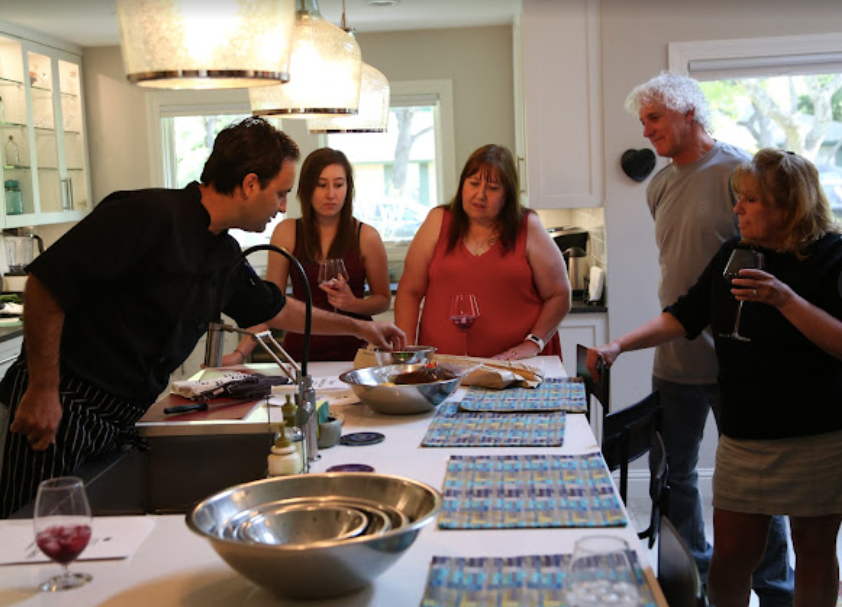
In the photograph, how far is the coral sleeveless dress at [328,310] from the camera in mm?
3486

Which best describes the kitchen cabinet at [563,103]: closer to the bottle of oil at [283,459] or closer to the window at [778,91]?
the window at [778,91]

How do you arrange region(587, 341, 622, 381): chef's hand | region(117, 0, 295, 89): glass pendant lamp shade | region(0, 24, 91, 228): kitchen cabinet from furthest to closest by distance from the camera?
region(0, 24, 91, 228): kitchen cabinet → region(587, 341, 622, 381): chef's hand → region(117, 0, 295, 89): glass pendant lamp shade

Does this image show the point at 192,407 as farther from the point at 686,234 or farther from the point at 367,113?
the point at 686,234

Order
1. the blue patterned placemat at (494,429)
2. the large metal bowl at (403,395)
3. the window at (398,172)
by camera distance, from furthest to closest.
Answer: the window at (398,172) < the large metal bowl at (403,395) < the blue patterned placemat at (494,429)

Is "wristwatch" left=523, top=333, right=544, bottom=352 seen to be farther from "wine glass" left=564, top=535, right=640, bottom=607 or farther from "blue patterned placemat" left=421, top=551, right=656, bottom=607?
"wine glass" left=564, top=535, right=640, bottom=607

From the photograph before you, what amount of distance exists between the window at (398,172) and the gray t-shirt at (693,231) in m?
3.60

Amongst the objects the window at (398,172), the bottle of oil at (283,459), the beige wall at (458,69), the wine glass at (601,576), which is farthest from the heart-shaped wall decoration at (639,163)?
the wine glass at (601,576)

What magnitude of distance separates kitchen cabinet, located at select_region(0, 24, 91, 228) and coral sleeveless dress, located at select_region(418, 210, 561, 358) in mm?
3280

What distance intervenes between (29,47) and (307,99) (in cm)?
423

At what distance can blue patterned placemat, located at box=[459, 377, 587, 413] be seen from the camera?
8.54 feet

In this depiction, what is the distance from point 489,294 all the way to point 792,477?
1.26m

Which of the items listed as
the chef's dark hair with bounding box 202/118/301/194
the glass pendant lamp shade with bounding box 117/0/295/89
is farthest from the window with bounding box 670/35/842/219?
the glass pendant lamp shade with bounding box 117/0/295/89

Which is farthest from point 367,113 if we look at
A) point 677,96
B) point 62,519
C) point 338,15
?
point 338,15

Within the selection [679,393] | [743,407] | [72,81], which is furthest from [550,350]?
[72,81]
